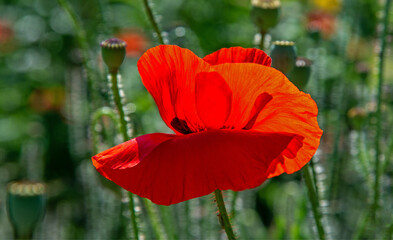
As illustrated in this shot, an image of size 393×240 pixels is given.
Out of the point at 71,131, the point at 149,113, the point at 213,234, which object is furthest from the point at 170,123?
the point at 71,131

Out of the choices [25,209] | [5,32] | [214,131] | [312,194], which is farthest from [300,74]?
[5,32]

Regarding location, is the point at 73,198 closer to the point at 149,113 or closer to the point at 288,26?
Result: the point at 149,113

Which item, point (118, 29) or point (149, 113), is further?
point (118, 29)

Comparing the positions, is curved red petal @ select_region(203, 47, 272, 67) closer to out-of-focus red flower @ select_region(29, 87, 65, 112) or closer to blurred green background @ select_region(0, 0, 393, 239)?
blurred green background @ select_region(0, 0, 393, 239)

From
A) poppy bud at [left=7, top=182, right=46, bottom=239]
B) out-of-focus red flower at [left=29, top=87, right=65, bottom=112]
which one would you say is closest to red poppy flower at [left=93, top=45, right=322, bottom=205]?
poppy bud at [left=7, top=182, right=46, bottom=239]

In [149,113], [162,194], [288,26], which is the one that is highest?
[288,26]

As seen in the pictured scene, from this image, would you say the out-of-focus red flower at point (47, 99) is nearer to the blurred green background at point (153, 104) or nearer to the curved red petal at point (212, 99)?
the blurred green background at point (153, 104)
